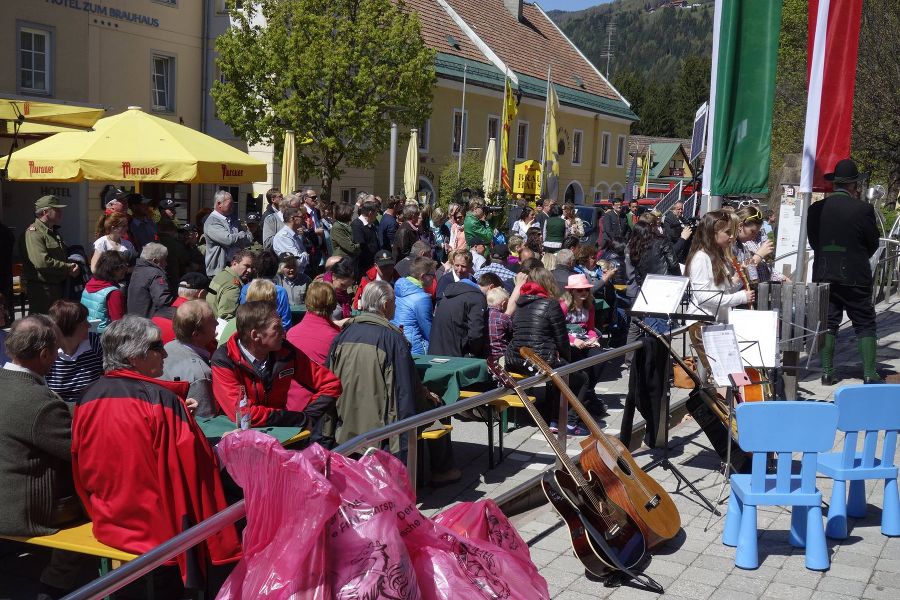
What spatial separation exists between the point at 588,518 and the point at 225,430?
2.04 meters

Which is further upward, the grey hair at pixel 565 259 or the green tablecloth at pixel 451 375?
the grey hair at pixel 565 259

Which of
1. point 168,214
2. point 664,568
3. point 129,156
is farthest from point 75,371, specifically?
point 168,214

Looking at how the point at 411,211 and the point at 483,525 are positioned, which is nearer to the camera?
the point at 483,525

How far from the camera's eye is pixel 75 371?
562 cm

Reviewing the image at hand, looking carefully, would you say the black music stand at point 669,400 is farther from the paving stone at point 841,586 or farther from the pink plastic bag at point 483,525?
the pink plastic bag at point 483,525

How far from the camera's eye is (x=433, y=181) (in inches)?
1315

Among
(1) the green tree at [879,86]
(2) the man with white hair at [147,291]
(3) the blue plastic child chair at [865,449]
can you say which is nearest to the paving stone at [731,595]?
(3) the blue plastic child chair at [865,449]

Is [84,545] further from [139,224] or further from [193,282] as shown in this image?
[139,224]

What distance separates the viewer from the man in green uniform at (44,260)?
30.5 ft

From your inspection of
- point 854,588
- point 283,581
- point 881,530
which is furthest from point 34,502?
point 881,530

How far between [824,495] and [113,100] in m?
20.4

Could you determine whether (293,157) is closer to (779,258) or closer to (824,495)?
(779,258)

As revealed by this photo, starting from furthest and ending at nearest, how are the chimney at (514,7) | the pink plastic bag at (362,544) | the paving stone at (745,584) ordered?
1. the chimney at (514,7)
2. the paving stone at (745,584)
3. the pink plastic bag at (362,544)

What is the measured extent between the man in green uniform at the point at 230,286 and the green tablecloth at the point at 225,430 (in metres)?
2.53
